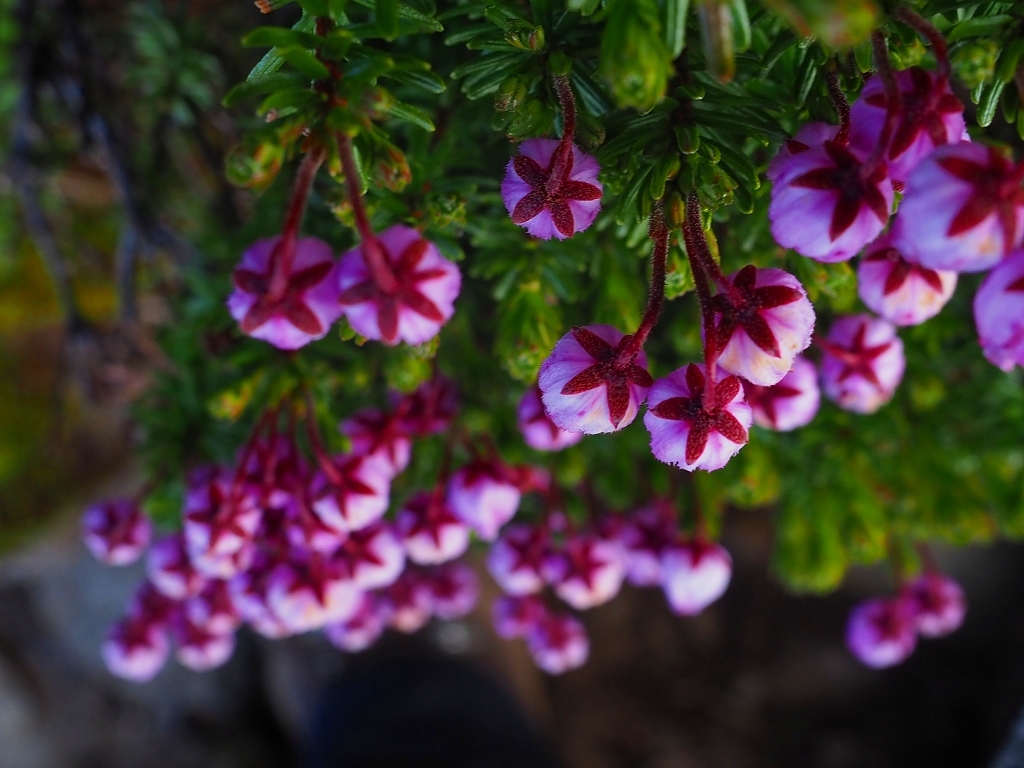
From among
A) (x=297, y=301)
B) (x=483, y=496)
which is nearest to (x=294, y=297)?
(x=297, y=301)

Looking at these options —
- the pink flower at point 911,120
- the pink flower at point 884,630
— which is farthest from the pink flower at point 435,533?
the pink flower at point 884,630

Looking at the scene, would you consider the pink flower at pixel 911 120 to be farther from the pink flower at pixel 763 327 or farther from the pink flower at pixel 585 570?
the pink flower at pixel 585 570

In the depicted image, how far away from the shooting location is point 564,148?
2.86 ft

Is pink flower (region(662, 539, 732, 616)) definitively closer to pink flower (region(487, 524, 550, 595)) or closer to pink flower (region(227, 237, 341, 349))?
pink flower (region(487, 524, 550, 595))

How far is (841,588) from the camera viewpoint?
4137 mm

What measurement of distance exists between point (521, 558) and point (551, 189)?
1.02 m

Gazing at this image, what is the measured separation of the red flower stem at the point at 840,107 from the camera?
2.79 feet

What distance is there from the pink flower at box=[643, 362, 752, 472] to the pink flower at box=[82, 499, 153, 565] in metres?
1.23

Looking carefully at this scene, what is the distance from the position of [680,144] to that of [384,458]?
72 centimetres

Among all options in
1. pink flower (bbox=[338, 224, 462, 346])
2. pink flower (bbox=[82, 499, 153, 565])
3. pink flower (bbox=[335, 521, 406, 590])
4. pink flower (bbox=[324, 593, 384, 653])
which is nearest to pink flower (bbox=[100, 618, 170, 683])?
pink flower (bbox=[82, 499, 153, 565])

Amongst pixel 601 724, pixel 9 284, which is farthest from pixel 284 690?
pixel 9 284

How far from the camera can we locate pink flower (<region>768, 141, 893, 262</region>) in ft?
2.63

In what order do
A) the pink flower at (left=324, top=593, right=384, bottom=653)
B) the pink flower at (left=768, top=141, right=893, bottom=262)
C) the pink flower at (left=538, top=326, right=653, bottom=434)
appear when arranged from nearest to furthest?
the pink flower at (left=768, top=141, right=893, bottom=262), the pink flower at (left=538, top=326, right=653, bottom=434), the pink flower at (left=324, top=593, right=384, bottom=653)

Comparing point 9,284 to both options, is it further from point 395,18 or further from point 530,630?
point 395,18
